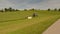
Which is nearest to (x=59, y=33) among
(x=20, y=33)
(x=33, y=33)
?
(x=33, y=33)

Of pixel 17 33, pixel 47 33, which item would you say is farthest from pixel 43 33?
pixel 17 33

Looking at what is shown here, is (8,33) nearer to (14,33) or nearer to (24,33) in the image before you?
(14,33)

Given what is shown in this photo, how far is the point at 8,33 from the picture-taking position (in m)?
21.4

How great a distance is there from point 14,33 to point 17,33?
18.1 inches

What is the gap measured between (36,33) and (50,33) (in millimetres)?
2013

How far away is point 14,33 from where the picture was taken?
21.2m

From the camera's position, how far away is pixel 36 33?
21.8m

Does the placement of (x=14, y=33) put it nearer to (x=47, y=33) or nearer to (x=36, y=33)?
(x=36, y=33)

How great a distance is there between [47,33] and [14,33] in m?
4.72

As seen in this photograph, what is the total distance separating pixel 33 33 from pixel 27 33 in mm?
871

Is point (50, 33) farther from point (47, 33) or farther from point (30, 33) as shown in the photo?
point (30, 33)

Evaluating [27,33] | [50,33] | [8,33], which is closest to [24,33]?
[27,33]

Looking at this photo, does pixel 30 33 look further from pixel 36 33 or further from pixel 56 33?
pixel 56 33

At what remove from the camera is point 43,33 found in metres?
21.8
